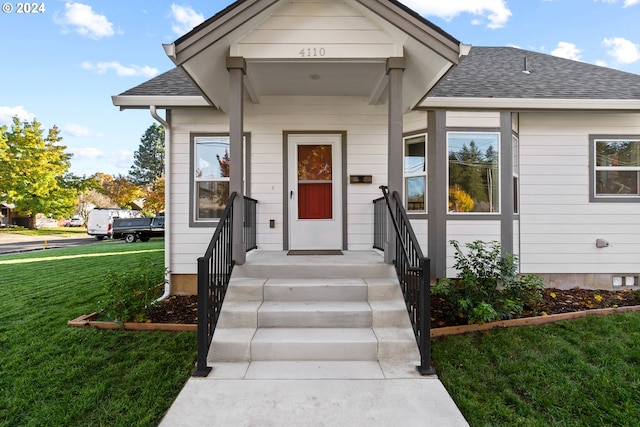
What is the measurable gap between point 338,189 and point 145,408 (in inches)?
151

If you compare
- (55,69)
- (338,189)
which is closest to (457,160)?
(338,189)

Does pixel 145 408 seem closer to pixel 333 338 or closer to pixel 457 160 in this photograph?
pixel 333 338

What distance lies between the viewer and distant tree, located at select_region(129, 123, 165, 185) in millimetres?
42125

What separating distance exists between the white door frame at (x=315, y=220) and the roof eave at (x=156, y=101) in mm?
1480

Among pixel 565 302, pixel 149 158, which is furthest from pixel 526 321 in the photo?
pixel 149 158

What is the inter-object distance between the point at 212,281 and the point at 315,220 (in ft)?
8.73

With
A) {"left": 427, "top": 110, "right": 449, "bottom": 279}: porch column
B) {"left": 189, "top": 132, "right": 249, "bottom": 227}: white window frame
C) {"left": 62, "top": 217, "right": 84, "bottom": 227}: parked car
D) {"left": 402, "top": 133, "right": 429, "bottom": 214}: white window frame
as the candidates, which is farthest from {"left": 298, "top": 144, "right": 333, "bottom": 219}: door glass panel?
{"left": 62, "top": 217, "right": 84, "bottom": 227}: parked car

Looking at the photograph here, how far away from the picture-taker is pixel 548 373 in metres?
2.75

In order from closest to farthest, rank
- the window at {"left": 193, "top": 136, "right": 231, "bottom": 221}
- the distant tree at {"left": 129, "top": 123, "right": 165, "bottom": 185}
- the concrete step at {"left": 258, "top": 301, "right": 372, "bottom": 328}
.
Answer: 1. the concrete step at {"left": 258, "top": 301, "right": 372, "bottom": 328}
2. the window at {"left": 193, "top": 136, "right": 231, "bottom": 221}
3. the distant tree at {"left": 129, "top": 123, "right": 165, "bottom": 185}

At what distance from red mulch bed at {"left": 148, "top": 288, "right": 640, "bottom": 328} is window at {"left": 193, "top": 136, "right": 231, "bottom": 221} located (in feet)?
4.68

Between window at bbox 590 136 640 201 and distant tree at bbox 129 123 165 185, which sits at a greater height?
distant tree at bbox 129 123 165 185

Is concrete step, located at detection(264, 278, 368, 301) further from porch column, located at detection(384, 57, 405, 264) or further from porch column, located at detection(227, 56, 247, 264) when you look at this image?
porch column, located at detection(384, 57, 405, 264)

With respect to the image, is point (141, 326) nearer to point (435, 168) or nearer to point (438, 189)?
point (438, 189)

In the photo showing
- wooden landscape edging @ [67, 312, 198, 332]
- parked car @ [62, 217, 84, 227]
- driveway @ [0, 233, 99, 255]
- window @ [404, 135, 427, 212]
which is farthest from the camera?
parked car @ [62, 217, 84, 227]
